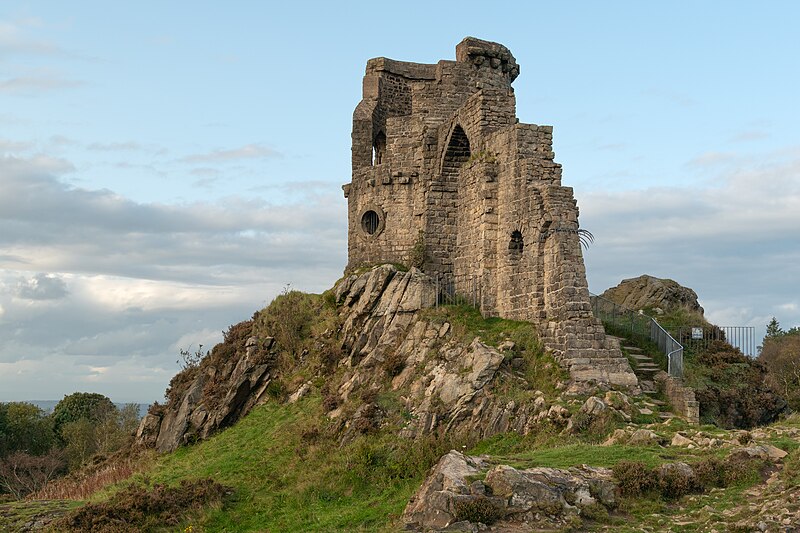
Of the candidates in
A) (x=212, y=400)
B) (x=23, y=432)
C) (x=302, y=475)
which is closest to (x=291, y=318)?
(x=212, y=400)

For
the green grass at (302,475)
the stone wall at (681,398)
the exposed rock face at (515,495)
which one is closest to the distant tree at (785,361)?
the stone wall at (681,398)

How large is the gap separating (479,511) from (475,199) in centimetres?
1450

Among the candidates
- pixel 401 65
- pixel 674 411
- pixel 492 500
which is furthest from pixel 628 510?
pixel 401 65

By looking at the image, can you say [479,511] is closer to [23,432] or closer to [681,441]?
[681,441]

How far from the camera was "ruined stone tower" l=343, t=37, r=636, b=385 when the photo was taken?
22.2 metres

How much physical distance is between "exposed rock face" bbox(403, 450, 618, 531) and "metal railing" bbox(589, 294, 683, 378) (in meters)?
8.00

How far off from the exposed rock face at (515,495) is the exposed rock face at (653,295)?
51.2ft

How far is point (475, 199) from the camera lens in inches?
1064

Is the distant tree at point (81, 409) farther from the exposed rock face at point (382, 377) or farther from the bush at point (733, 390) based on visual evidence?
the bush at point (733, 390)

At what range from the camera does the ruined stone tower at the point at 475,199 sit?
22.2 m

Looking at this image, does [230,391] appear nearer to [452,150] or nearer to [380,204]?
[380,204]

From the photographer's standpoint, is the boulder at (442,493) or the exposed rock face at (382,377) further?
the exposed rock face at (382,377)

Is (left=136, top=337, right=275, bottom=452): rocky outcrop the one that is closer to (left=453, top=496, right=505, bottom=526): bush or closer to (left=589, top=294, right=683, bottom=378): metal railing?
(left=589, top=294, right=683, bottom=378): metal railing

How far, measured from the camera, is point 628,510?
14.3m
